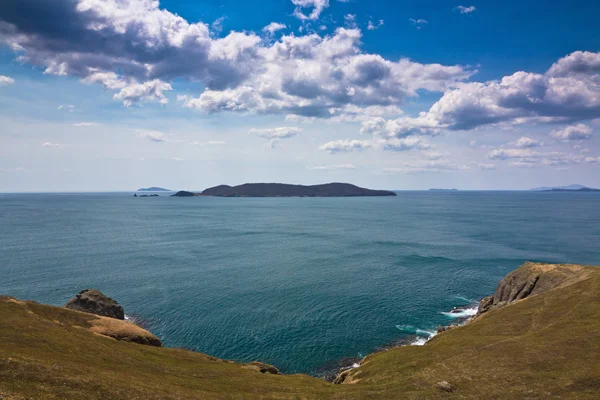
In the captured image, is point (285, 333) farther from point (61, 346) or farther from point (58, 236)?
point (58, 236)

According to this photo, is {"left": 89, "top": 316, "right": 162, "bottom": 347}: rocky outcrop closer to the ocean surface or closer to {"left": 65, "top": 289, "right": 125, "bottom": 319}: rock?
the ocean surface

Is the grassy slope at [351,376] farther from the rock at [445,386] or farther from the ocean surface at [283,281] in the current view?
the ocean surface at [283,281]

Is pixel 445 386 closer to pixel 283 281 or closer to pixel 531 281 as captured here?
pixel 531 281

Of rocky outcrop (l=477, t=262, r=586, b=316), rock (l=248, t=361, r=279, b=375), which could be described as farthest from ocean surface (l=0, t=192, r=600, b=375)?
rocky outcrop (l=477, t=262, r=586, b=316)

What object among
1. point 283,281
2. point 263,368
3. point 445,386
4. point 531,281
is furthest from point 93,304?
point 531,281

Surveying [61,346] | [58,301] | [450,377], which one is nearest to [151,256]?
[58,301]
